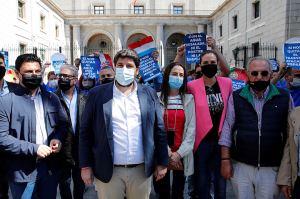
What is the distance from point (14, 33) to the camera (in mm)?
20922

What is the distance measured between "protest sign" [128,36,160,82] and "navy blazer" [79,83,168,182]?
8.18 ft

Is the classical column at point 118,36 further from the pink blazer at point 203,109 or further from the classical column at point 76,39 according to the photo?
the pink blazer at point 203,109

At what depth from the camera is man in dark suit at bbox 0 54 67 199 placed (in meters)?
3.05

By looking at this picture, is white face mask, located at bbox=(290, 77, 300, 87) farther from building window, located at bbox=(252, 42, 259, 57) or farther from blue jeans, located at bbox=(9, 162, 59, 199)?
building window, located at bbox=(252, 42, 259, 57)

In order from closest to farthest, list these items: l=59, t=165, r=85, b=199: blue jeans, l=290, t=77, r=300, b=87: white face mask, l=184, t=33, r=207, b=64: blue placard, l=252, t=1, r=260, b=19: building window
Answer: l=59, t=165, r=85, b=199: blue jeans → l=290, t=77, r=300, b=87: white face mask → l=184, t=33, r=207, b=64: blue placard → l=252, t=1, r=260, b=19: building window

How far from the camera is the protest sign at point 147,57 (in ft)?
18.1

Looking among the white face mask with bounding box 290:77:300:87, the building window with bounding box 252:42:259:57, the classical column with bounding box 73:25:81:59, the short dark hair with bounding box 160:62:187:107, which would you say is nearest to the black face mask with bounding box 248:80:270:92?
the short dark hair with bounding box 160:62:187:107

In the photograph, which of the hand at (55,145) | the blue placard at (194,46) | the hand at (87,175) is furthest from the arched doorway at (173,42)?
the hand at (87,175)

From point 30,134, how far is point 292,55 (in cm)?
493

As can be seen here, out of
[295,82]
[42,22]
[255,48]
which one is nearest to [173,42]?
[255,48]

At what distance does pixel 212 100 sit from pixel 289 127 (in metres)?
1.10

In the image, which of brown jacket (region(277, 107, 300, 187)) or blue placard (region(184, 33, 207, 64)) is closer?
brown jacket (region(277, 107, 300, 187))

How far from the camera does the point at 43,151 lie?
10.1 ft

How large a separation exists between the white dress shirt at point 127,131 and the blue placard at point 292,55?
143 inches
